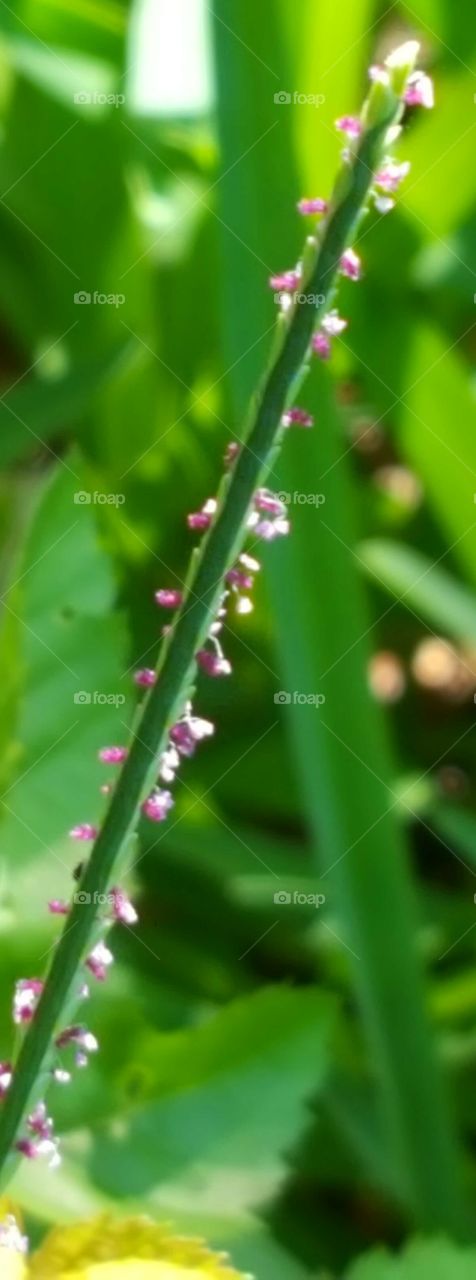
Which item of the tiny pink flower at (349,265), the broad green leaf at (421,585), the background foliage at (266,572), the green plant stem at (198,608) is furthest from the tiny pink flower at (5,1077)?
the broad green leaf at (421,585)

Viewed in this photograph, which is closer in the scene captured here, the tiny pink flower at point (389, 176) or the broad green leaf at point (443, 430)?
the tiny pink flower at point (389, 176)

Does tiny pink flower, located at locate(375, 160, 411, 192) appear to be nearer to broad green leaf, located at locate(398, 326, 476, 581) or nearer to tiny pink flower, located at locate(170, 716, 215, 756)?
tiny pink flower, located at locate(170, 716, 215, 756)

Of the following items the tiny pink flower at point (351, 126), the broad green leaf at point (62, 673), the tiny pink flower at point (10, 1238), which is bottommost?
the tiny pink flower at point (10, 1238)

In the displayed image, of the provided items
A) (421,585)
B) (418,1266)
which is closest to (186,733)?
(418,1266)

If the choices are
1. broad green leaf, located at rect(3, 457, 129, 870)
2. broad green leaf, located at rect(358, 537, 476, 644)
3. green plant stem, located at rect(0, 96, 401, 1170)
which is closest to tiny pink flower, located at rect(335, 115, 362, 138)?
green plant stem, located at rect(0, 96, 401, 1170)

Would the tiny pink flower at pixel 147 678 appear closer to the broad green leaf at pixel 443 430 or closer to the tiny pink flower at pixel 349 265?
the tiny pink flower at pixel 349 265

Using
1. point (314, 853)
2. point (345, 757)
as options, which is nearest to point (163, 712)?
point (345, 757)

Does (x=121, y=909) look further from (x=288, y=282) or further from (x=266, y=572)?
(x=266, y=572)

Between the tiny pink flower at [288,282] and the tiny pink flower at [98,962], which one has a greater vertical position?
the tiny pink flower at [288,282]
